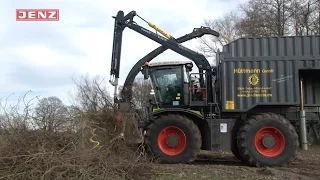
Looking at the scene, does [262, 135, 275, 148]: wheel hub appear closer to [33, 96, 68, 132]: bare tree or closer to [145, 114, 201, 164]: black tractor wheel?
[145, 114, 201, 164]: black tractor wheel

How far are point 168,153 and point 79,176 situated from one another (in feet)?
13.8

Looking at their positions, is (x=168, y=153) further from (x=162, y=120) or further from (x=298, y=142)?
(x=298, y=142)

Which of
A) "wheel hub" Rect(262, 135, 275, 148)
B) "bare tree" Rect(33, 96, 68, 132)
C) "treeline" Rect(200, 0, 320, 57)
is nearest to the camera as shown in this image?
"bare tree" Rect(33, 96, 68, 132)

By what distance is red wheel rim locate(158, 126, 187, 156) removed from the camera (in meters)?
11.9

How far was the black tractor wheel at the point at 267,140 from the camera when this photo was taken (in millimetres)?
11516

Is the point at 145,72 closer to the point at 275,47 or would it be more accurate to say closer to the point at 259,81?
the point at 259,81

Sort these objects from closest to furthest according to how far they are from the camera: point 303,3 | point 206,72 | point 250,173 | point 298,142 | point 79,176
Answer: point 79,176 → point 250,173 → point 298,142 → point 206,72 → point 303,3

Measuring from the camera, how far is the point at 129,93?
14.1 m

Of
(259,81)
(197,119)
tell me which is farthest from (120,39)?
(259,81)

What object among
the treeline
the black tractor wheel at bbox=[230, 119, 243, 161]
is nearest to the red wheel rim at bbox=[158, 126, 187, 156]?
the black tractor wheel at bbox=[230, 119, 243, 161]

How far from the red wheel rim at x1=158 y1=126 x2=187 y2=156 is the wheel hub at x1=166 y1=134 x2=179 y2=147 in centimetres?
3

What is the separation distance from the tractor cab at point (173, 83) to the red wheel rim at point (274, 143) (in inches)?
78.6

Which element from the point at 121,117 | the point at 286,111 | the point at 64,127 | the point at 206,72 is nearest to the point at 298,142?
the point at 286,111

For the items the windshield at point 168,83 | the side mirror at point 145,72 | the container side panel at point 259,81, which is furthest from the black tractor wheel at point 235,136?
the side mirror at point 145,72
